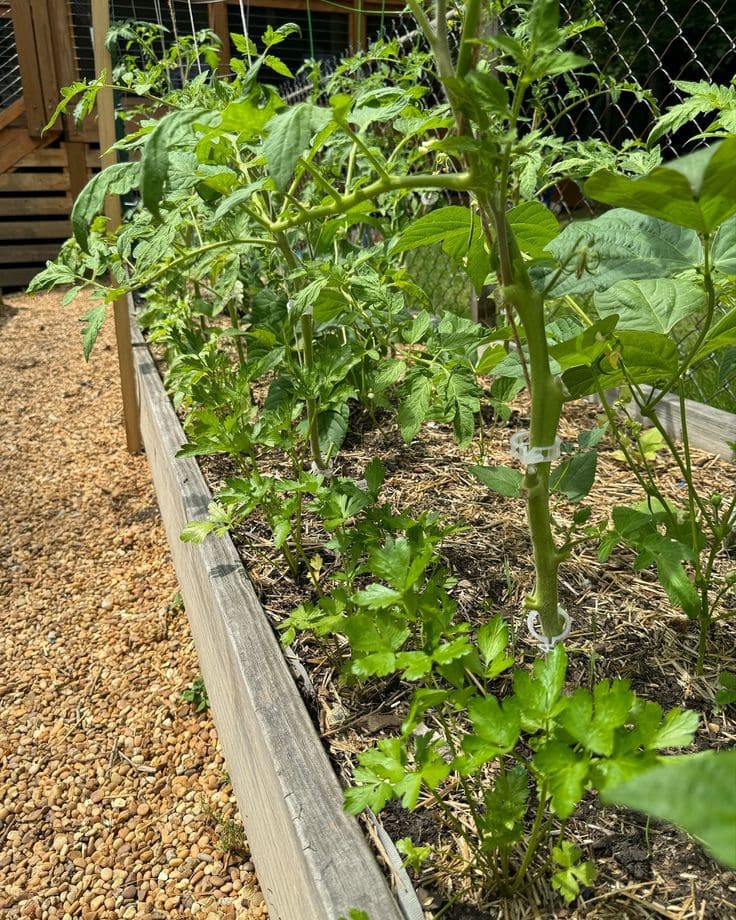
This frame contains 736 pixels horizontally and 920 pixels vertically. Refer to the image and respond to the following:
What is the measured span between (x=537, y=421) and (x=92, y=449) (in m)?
2.82

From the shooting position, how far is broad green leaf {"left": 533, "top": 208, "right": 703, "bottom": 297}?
842 mm

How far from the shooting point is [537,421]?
83 cm

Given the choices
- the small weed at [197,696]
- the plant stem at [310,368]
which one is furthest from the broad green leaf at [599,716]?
the small weed at [197,696]

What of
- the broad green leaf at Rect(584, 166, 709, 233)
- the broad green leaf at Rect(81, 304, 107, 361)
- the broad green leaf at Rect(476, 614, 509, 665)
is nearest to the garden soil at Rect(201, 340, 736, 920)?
the broad green leaf at Rect(476, 614, 509, 665)

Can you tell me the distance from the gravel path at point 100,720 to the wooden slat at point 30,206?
4.29 metres

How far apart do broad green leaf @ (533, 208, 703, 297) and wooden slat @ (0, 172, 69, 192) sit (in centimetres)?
684

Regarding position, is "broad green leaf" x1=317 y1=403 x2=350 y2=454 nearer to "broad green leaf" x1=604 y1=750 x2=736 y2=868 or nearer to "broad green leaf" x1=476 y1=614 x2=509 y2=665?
"broad green leaf" x1=476 y1=614 x2=509 y2=665

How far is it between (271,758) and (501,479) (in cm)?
51

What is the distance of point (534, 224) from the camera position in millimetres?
917

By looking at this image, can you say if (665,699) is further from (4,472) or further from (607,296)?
(4,472)

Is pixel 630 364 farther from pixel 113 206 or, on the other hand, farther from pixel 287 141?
pixel 113 206

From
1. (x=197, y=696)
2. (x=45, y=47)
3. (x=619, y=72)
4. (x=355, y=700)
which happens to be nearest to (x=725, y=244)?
(x=355, y=700)

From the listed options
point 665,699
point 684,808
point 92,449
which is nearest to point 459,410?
point 665,699

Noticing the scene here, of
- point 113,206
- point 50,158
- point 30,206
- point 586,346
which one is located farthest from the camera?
point 30,206
